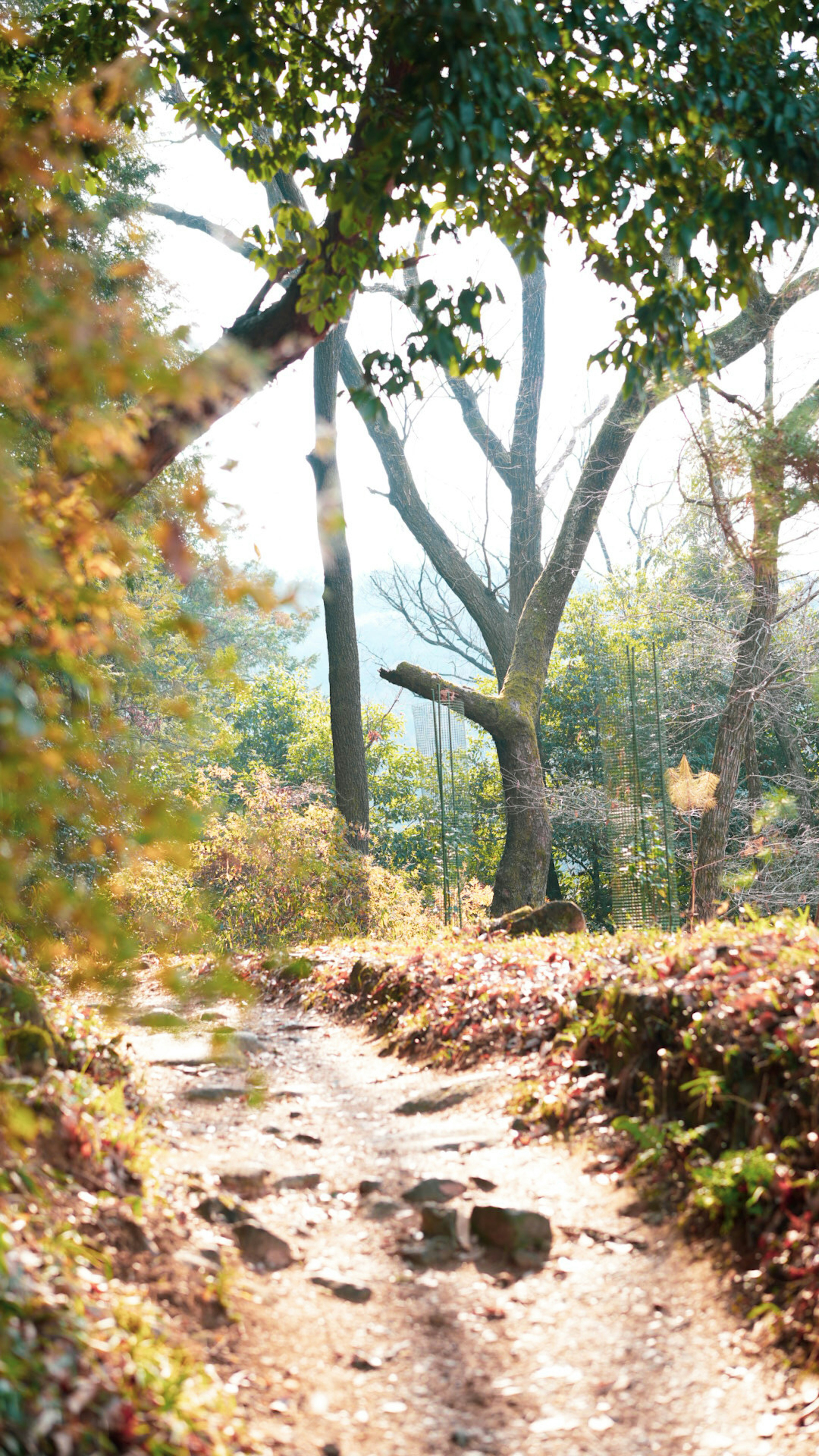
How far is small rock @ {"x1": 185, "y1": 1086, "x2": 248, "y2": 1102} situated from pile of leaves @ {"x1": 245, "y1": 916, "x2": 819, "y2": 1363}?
3.31ft

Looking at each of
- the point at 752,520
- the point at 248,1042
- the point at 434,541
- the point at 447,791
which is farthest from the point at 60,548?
the point at 447,791

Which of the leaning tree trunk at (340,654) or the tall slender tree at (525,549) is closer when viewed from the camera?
the tall slender tree at (525,549)

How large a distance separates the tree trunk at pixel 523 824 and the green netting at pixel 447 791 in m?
0.55

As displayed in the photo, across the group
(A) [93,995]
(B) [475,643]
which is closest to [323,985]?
(A) [93,995]

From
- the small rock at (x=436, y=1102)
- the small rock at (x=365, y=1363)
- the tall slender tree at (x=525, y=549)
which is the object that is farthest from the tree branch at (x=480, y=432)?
the small rock at (x=365, y=1363)

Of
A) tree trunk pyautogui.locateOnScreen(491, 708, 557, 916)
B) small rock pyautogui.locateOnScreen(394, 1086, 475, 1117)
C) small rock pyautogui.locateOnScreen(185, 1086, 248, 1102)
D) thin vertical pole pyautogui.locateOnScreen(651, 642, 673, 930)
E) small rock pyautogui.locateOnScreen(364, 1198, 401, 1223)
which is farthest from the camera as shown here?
tree trunk pyautogui.locateOnScreen(491, 708, 557, 916)

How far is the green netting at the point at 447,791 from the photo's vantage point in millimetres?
11492

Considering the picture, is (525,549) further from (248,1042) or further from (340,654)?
(248,1042)

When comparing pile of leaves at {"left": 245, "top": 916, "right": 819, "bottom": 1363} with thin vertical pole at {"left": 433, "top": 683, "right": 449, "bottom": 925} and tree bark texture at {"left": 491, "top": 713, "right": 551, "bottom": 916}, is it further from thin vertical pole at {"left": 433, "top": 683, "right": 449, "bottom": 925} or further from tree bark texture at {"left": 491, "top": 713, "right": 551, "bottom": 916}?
tree bark texture at {"left": 491, "top": 713, "right": 551, "bottom": 916}

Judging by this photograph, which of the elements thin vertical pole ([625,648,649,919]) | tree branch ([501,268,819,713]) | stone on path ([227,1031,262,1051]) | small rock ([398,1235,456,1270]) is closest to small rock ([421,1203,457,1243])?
small rock ([398,1235,456,1270])

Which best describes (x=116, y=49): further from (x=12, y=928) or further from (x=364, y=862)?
(x=364, y=862)

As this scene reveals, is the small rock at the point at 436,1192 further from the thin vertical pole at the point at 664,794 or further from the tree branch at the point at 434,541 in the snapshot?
the tree branch at the point at 434,541

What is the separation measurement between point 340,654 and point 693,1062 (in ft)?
28.7

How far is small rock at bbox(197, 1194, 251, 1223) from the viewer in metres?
3.19
